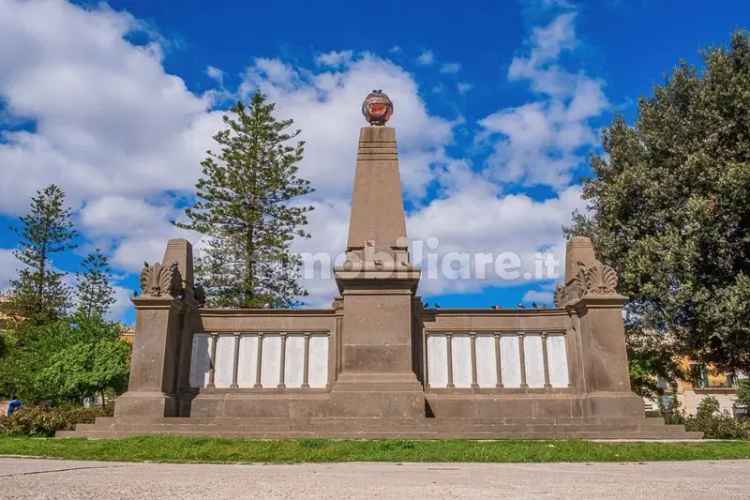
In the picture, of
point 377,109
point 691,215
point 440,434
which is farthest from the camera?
point 691,215

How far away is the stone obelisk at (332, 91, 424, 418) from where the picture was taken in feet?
43.5

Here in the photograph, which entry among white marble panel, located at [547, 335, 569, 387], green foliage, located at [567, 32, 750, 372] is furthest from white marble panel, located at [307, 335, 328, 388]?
green foliage, located at [567, 32, 750, 372]

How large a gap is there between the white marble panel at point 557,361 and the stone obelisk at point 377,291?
11.4 feet

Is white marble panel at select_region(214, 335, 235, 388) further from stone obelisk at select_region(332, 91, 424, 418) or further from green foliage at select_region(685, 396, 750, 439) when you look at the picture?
green foliage at select_region(685, 396, 750, 439)

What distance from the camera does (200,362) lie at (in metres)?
15.2

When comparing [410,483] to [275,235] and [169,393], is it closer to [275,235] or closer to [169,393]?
[169,393]

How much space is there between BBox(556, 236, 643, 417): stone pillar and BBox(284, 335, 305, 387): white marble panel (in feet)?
22.0

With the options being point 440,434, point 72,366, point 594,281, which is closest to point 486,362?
point 594,281

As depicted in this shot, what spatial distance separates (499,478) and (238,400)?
969cm

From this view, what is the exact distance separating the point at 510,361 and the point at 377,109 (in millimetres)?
7596

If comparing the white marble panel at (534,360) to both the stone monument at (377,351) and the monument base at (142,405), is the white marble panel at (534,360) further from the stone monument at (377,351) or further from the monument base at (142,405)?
the monument base at (142,405)

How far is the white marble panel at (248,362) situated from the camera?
49.6 feet

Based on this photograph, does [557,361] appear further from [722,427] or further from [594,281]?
[722,427]

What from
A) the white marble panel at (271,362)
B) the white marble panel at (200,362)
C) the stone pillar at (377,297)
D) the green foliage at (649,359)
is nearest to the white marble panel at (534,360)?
the stone pillar at (377,297)
